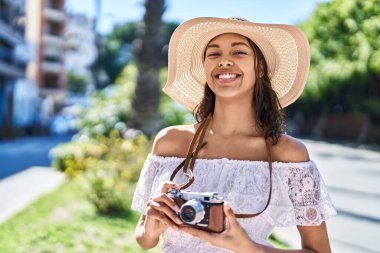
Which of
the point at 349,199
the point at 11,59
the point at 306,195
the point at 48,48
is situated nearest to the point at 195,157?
the point at 306,195

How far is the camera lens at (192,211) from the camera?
152cm

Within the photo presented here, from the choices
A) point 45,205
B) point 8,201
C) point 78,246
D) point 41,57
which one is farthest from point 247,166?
point 41,57

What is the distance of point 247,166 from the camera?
1872mm

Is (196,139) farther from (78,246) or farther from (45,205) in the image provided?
(45,205)

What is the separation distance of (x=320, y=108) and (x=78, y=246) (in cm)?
3484

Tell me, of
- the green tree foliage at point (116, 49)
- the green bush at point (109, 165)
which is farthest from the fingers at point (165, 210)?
the green tree foliage at point (116, 49)

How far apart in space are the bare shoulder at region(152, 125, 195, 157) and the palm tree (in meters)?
7.85

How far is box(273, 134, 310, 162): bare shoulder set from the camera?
1.84 metres

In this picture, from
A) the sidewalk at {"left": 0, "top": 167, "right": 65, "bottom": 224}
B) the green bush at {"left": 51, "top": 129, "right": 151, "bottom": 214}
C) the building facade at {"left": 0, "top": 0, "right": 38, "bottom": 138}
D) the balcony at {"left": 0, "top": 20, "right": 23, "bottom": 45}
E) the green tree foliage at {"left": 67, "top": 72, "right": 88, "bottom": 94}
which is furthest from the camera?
the green tree foliage at {"left": 67, "top": 72, "right": 88, "bottom": 94}

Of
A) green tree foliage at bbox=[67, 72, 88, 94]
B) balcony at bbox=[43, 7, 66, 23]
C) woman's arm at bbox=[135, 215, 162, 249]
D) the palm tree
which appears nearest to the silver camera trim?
woman's arm at bbox=[135, 215, 162, 249]

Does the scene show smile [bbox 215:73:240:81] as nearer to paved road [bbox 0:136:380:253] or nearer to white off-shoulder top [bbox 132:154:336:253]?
white off-shoulder top [bbox 132:154:336:253]

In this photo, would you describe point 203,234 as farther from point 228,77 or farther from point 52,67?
point 52,67

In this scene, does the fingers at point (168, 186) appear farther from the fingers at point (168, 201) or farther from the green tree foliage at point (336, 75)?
the green tree foliage at point (336, 75)

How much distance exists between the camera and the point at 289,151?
6.05 ft
